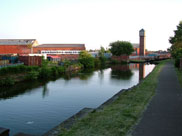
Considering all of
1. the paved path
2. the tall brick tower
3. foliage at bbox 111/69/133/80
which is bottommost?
foliage at bbox 111/69/133/80

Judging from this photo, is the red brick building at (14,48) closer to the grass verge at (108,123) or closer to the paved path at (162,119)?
the paved path at (162,119)

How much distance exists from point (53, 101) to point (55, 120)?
14.0 ft

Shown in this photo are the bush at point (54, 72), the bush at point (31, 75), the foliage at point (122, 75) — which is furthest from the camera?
the bush at point (54, 72)

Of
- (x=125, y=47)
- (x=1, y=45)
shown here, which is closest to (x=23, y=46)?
(x=1, y=45)

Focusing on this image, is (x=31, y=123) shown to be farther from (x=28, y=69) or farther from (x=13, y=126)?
(x=28, y=69)

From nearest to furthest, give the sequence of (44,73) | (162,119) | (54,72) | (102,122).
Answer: (102,122)
(162,119)
(44,73)
(54,72)

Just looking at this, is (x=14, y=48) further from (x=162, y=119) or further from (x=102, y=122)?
(x=162, y=119)

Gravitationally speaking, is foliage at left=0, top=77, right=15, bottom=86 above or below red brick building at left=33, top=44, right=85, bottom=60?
below

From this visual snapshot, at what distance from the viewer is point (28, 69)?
26.2 metres

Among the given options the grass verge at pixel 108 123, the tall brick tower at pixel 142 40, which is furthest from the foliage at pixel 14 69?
the tall brick tower at pixel 142 40

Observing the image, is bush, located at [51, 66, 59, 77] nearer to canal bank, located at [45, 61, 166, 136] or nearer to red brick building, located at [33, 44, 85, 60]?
canal bank, located at [45, 61, 166, 136]

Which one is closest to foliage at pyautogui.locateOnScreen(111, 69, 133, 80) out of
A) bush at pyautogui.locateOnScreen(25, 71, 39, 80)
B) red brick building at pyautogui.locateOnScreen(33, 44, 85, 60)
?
bush at pyautogui.locateOnScreen(25, 71, 39, 80)

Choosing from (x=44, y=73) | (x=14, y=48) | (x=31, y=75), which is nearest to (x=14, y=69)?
(x=31, y=75)

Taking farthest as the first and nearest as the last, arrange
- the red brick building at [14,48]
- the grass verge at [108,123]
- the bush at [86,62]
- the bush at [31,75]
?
the red brick building at [14,48] → the bush at [86,62] → the bush at [31,75] → the grass verge at [108,123]
